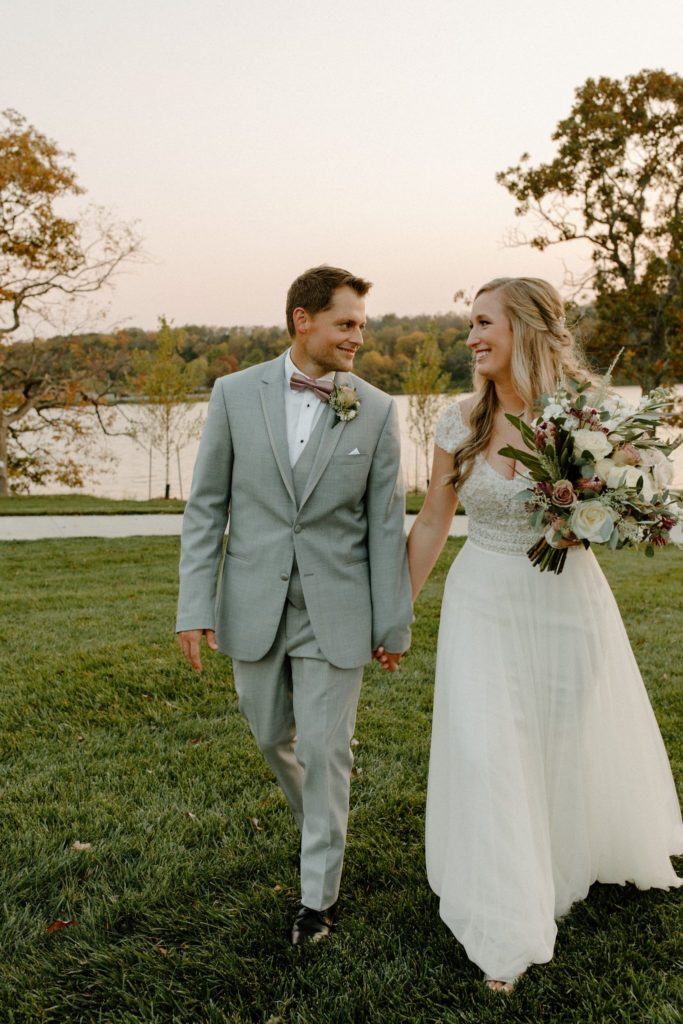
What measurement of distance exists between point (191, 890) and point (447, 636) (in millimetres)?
1495

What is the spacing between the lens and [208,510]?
10.7 feet

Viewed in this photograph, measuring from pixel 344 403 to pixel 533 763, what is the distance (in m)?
1.47

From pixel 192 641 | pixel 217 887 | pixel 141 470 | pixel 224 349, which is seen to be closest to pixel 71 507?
pixel 224 349

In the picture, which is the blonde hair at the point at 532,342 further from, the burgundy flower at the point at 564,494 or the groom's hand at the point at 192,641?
the groom's hand at the point at 192,641

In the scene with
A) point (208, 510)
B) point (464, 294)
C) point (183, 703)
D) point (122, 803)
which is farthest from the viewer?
point (464, 294)

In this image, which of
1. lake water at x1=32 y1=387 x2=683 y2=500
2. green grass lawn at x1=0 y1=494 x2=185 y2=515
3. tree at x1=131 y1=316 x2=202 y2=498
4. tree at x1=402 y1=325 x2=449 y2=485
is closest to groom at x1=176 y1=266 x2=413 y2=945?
green grass lawn at x1=0 y1=494 x2=185 y2=515

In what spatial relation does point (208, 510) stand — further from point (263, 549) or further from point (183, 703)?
point (183, 703)

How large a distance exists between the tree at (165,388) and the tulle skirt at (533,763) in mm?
26708

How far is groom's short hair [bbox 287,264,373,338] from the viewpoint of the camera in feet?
10.1

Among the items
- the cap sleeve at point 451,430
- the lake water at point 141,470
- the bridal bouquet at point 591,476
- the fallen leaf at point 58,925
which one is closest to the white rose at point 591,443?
the bridal bouquet at point 591,476

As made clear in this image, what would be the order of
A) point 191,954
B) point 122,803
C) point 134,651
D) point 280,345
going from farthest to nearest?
1. point 280,345
2. point 134,651
3. point 122,803
4. point 191,954

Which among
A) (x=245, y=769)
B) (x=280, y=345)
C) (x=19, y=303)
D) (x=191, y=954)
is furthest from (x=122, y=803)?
(x=280, y=345)

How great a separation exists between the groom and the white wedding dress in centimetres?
33

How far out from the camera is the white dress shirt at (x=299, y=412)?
3242 mm
